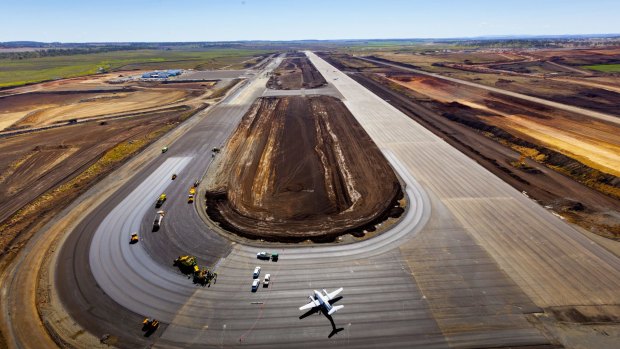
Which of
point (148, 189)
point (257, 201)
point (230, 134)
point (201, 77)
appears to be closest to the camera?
point (257, 201)

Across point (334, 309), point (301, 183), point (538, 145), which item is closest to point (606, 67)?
point (538, 145)

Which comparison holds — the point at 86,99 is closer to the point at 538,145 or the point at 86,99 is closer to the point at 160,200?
the point at 160,200

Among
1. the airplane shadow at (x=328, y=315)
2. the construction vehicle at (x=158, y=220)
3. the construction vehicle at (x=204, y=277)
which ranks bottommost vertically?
the airplane shadow at (x=328, y=315)

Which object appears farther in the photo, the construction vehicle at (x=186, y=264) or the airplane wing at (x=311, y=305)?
the construction vehicle at (x=186, y=264)

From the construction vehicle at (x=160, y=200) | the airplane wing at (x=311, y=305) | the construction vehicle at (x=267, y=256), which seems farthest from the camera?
the construction vehicle at (x=160, y=200)

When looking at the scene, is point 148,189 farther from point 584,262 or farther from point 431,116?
point 431,116

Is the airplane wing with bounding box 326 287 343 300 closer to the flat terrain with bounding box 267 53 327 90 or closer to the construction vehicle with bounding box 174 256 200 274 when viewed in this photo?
the construction vehicle with bounding box 174 256 200 274

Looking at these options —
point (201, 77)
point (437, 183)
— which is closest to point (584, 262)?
point (437, 183)

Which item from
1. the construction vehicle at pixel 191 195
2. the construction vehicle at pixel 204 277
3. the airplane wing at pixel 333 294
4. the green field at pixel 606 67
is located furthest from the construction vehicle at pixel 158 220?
the green field at pixel 606 67

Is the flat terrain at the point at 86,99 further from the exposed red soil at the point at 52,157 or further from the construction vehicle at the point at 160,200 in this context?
the construction vehicle at the point at 160,200
